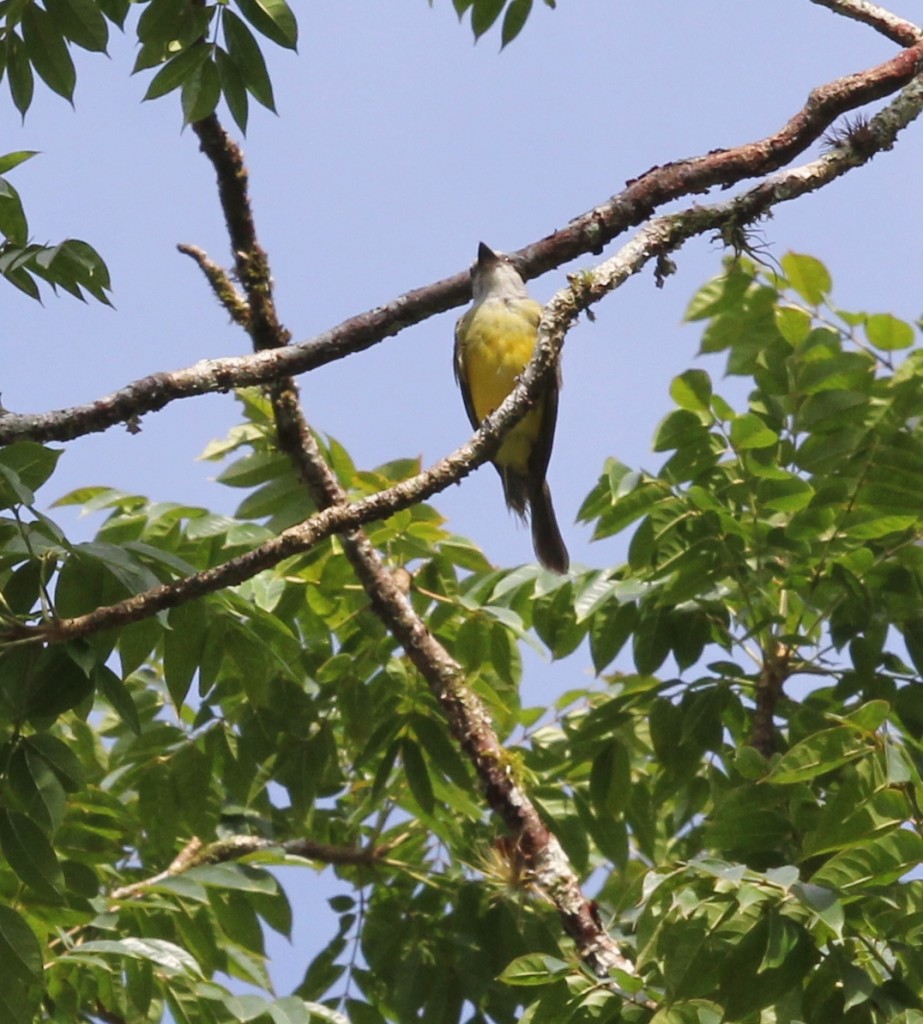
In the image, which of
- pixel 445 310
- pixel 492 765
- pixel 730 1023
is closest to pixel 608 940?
pixel 492 765

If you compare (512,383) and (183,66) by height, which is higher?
(183,66)

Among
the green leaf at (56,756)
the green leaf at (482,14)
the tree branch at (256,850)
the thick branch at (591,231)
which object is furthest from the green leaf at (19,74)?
the tree branch at (256,850)

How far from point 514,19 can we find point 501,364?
3029 millimetres

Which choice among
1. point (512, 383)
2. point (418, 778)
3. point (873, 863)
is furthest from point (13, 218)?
point (512, 383)

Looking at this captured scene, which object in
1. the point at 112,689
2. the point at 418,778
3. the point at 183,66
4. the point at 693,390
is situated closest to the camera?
the point at 112,689

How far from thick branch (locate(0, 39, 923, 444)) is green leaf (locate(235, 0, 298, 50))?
0.86 meters

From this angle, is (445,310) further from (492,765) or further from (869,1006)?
(869,1006)

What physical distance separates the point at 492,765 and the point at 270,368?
65.7 inches

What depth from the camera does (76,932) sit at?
479 cm

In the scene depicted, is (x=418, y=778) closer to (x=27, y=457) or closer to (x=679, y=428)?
(x=679, y=428)

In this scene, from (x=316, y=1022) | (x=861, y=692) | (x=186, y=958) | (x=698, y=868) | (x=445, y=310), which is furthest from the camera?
(x=861, y=692)

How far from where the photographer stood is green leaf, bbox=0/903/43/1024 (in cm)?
330

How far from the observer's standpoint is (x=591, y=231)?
406cm

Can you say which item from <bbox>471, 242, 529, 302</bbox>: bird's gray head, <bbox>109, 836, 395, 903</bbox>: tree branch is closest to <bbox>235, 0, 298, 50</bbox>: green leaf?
<bbox>471, 242, 529, 302</bbox>: bird's gray head
